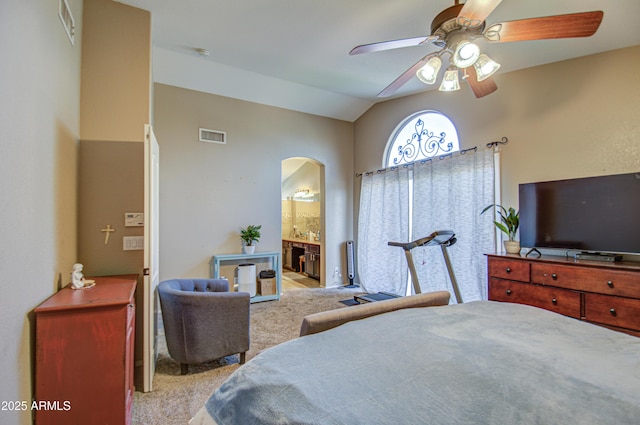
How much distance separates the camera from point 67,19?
6.90 feet

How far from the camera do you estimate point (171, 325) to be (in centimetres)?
247

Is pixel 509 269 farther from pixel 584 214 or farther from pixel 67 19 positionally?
pixel 67 19

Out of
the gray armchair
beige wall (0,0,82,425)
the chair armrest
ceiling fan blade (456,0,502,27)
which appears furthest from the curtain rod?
beige wall (0,0,82,425)

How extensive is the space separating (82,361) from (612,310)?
141 inches

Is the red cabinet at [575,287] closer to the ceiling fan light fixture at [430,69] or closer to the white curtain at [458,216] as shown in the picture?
the white curtain at [458,216]

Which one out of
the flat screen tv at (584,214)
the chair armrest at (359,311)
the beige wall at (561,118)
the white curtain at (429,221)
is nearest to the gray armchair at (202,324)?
the chair armrest at (359,311)

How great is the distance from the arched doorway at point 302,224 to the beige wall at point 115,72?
11.2 feet

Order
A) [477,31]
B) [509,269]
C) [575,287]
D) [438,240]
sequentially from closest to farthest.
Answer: [477,31] < [575,287] < [509,269] < [438,240]

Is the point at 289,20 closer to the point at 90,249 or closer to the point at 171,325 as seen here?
the point at 90,249

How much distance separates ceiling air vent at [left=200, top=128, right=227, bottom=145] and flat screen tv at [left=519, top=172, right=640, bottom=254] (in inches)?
161

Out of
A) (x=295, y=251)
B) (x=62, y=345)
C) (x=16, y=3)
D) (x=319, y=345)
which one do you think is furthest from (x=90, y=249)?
(x=295, y=251)

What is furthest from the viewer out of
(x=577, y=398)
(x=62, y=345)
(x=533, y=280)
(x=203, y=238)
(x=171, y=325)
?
(x=203, y=238)

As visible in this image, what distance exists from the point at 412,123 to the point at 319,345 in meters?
4.29

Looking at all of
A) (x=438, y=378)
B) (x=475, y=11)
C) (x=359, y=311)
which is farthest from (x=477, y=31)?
(x=438, y=378)
